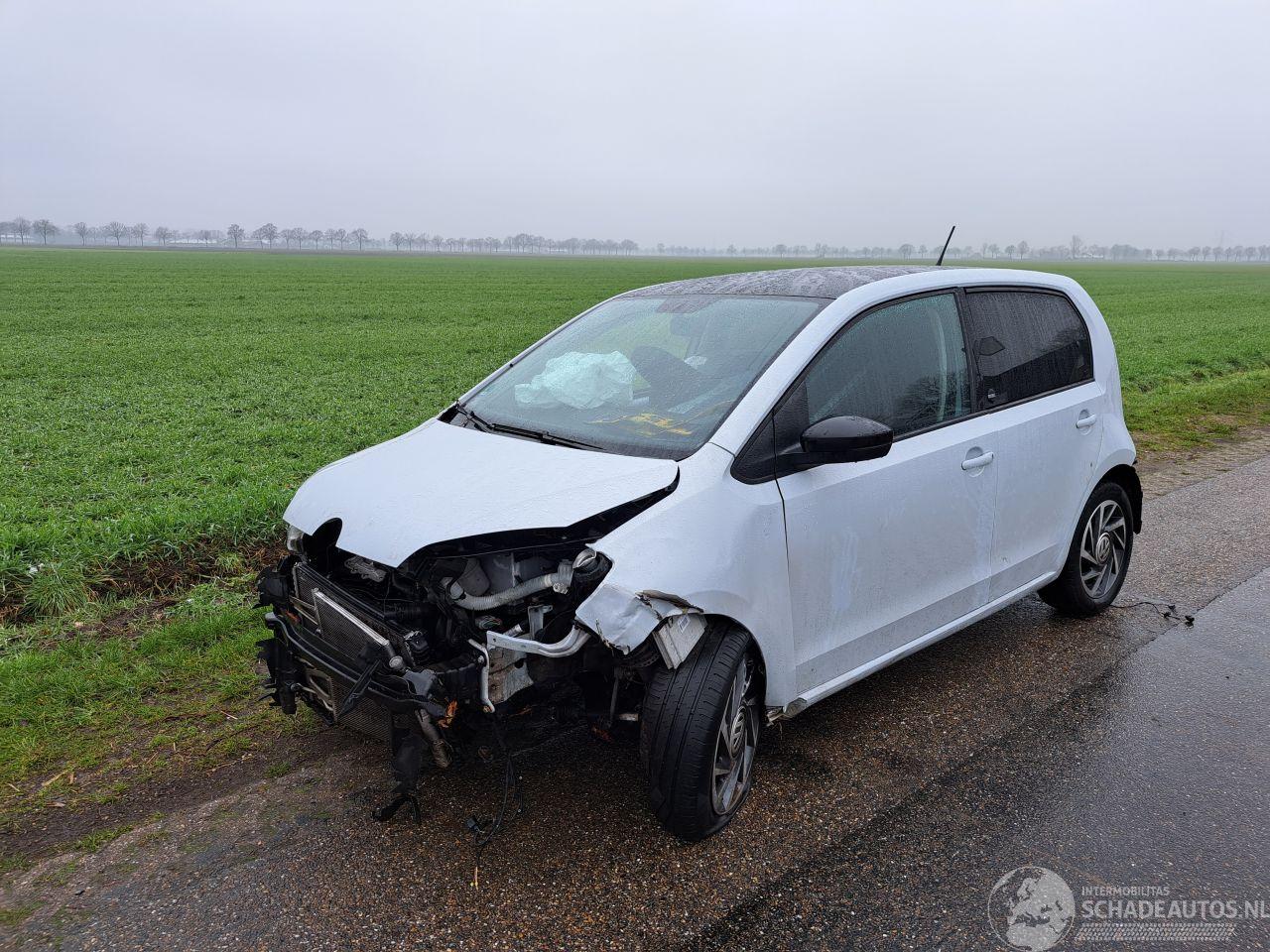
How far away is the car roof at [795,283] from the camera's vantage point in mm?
3652

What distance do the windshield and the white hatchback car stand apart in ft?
0.04

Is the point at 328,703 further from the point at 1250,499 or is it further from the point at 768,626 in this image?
the point at 1250,499

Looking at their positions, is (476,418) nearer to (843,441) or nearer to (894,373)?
(843,441)

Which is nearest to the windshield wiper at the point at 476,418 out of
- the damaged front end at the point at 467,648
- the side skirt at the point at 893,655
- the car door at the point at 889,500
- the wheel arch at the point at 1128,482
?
the damaged front end at the point at 467,648

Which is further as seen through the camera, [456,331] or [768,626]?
[456,331]

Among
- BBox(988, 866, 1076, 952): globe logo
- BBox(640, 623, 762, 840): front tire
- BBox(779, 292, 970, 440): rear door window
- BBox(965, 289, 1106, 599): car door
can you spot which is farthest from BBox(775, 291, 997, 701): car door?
BBox(988, 866, 1076, 952): globe logo

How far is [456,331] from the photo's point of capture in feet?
89.0

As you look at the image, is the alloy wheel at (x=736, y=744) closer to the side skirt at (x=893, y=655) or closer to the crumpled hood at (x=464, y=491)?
the side skirt at (x=893, y=655)

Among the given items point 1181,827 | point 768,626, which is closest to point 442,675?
point 768,626

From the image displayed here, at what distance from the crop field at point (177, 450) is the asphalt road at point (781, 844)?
0.93 metres

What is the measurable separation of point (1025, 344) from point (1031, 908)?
2.52m

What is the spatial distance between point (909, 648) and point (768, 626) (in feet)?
3.05

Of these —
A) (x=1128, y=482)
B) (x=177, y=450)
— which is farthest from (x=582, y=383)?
(x=177, y=450)

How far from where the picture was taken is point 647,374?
362 centimetres
